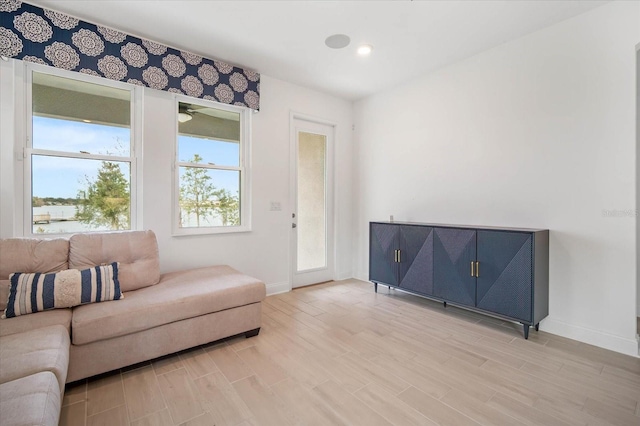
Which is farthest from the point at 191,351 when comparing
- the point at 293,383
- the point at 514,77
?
the point at 514,77

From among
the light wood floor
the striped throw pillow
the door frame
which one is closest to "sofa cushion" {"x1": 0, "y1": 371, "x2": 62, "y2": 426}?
the light wood floor

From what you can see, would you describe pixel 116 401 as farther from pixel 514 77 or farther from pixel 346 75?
pixel 514 77

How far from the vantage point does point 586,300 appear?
2.55 m

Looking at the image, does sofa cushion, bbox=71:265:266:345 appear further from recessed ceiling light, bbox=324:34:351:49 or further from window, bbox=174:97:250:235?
recessed ceiling light, bbox=324:34:351:49


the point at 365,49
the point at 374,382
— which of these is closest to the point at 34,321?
the point at 374,382

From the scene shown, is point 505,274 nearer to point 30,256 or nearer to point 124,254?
point 124,254

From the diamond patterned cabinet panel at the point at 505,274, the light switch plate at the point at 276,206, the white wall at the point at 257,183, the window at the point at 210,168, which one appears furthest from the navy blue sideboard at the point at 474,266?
the window at the point at 210,168

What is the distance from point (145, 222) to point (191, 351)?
1.36 meters

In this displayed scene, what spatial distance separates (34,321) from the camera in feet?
6.22

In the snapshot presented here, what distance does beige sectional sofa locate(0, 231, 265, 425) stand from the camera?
1416 millimetres

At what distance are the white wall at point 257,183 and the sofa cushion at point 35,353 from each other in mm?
1252

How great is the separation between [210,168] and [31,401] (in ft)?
8.72

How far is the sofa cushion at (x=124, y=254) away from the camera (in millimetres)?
2426

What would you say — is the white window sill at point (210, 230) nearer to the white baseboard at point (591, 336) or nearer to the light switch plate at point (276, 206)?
the light switch plate at point (276, 206)
